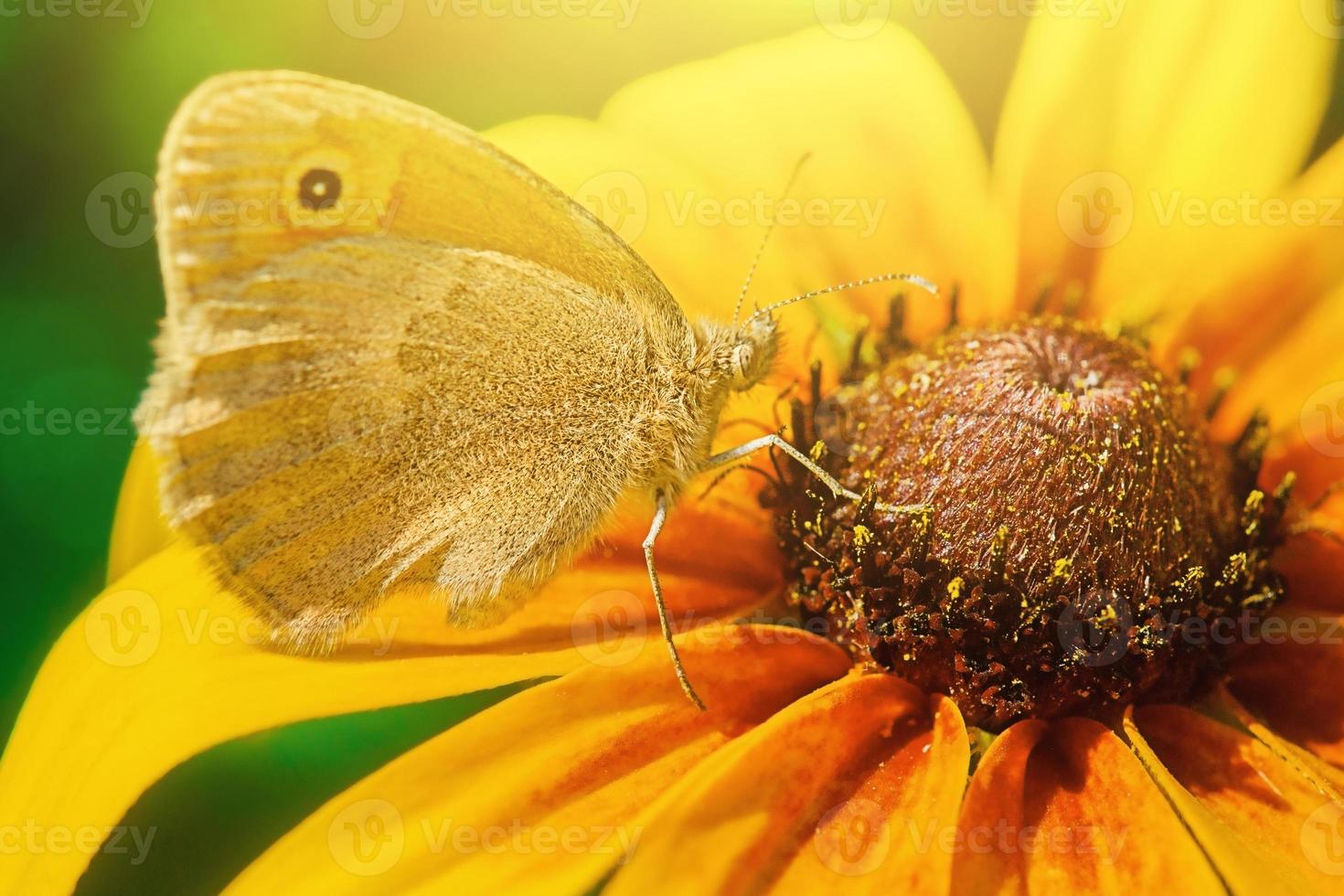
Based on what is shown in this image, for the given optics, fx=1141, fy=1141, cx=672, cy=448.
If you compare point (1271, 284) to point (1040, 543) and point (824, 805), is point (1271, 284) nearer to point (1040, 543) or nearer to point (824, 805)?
point (1040, 543)

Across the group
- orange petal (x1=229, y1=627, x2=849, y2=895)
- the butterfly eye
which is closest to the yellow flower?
orange petal (x1=229, y1=627, x2=849, y2=895)

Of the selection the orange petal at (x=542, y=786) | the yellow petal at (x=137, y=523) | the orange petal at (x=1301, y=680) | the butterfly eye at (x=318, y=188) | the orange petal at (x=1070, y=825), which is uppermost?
the butterfly eye at (x=318, y=188)

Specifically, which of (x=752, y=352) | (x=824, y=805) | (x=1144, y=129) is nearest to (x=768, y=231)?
(x=752, y=352)

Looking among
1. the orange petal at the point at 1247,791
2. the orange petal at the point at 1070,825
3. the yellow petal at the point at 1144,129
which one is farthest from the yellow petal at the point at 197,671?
the yellow petal at the point at 1144,129

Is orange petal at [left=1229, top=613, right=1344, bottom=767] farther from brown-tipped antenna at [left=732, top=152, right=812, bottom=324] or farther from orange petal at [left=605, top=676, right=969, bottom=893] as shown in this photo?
brown-tipped antenna at [left=732, top=152, right=812, bottom=324]

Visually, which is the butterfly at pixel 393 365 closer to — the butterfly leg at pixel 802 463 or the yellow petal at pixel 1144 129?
the butterfly leg at pixel 802 463

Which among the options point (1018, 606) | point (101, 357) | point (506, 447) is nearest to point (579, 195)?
point (506, 447)
